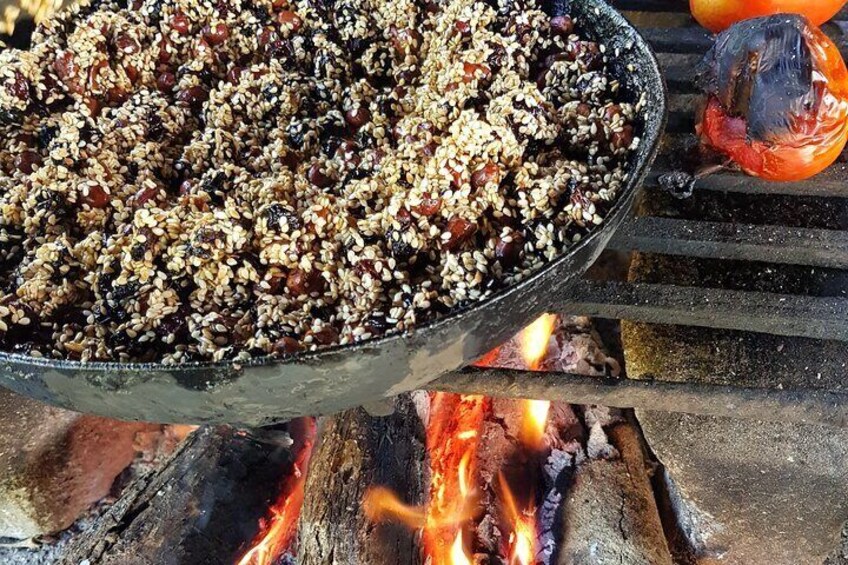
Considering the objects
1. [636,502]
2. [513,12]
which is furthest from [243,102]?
[636,502]

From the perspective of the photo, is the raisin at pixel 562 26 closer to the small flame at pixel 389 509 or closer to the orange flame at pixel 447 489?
the orange flame at pixel 447 489

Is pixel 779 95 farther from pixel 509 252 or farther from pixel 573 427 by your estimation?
pixel 573 427

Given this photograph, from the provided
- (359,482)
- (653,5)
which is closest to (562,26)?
(653,5)

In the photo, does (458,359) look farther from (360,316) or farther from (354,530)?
(354,530)

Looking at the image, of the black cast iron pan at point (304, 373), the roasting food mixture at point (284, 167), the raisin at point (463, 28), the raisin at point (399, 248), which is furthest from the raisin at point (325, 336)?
the raisin at point (463, 28)

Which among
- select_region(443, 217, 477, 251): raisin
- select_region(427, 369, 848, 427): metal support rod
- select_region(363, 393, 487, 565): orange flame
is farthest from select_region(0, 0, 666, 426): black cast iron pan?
select_region(363, 393, 487, 565): orange flame
